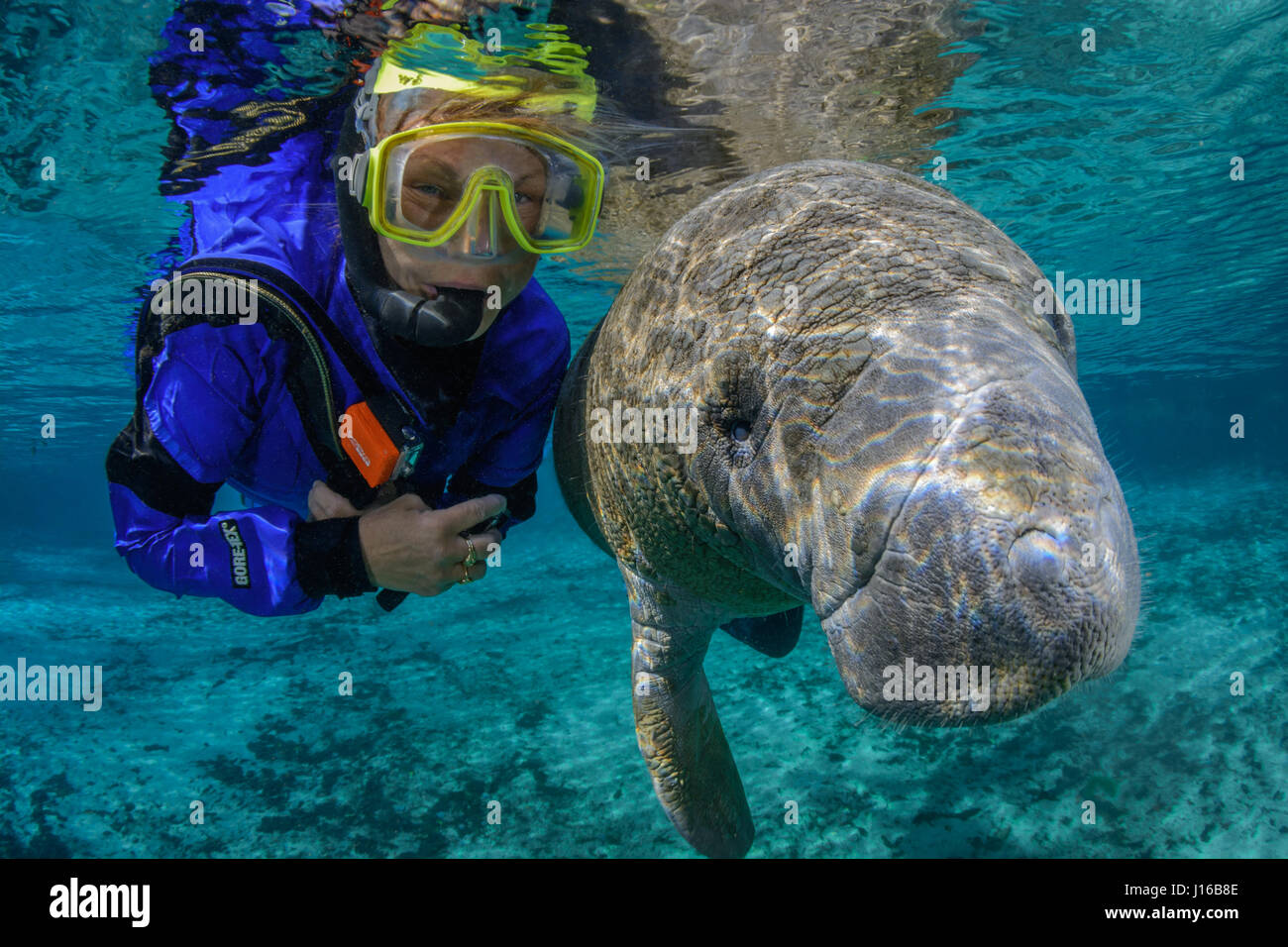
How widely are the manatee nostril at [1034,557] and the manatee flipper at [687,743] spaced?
6.84ft

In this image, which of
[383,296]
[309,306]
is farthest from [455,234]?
[309,306]

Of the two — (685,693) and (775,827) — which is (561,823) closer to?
(775,827)

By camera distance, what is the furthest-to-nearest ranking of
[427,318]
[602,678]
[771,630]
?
[602,678]
[771,630]
[427,318]

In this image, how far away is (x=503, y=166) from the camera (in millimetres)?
3119

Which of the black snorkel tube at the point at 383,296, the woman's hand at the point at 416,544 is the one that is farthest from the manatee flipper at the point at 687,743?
the black snorkel tube at the point at 383,296

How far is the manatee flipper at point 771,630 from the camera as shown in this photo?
15.2ft

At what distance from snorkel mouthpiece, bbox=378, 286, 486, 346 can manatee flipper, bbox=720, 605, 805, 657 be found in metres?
2.52

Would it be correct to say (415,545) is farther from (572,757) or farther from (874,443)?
(572,757)

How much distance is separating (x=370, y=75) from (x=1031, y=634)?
16.4 feet

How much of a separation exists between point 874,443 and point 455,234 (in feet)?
6.93

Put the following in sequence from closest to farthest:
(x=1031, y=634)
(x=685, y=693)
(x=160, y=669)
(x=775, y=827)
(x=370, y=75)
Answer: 1. (x=1031, y=634)
2. (x=685, y=693)
3. (x=370, y=75)
4. (x=775, y=827)
5. (x=160, y=669)

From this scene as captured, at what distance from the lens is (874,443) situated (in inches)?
58.7

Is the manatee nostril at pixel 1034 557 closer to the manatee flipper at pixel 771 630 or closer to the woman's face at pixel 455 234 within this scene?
the woman's face at pixel 455 234

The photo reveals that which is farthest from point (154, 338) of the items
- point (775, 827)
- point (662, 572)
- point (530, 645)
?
point (530, 645)
